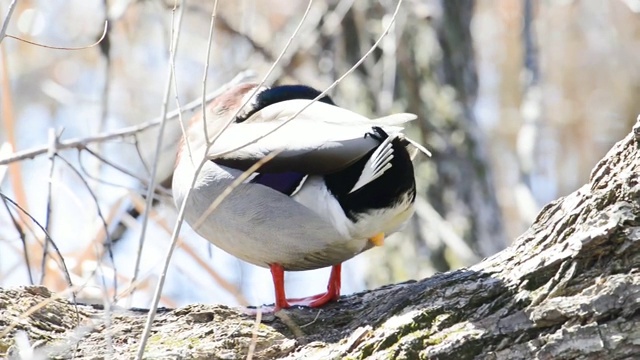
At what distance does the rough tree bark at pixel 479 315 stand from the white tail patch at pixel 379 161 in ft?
1.07

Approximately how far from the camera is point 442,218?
18.6 feet

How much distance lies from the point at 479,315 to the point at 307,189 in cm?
69

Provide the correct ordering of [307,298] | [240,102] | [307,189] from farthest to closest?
1. [240,102]
2. [307,298]
3. [307,189]

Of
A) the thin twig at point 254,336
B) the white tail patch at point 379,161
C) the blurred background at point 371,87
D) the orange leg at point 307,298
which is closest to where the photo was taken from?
the thin twig at point 254,336

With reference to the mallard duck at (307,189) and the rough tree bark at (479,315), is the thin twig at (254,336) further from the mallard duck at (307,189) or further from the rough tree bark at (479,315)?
the mallard duck at (307,189)

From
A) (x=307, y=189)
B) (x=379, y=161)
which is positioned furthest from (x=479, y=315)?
(x=307, y=189)

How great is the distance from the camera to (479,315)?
7.36 feet

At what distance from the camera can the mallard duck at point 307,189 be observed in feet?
8.43

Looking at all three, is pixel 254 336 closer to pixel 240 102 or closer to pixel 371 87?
pixel 240 102

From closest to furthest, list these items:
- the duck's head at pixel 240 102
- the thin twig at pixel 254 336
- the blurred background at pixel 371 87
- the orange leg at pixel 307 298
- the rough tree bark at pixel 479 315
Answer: the rough tree bark at pixel 479 315 → the thin twig at pixel 254 336 → the orange leg at pixel 307 298 → the duck's head at pixel 240 102 → the blurred background at pixel 371 87

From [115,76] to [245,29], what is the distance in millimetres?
1946

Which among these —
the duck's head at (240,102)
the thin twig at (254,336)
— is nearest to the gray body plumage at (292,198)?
the duck's head at (240,102)

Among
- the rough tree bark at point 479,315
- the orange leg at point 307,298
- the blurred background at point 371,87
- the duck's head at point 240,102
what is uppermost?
the blurred background at point 371,87

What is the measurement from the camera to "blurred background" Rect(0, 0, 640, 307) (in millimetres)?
4617
